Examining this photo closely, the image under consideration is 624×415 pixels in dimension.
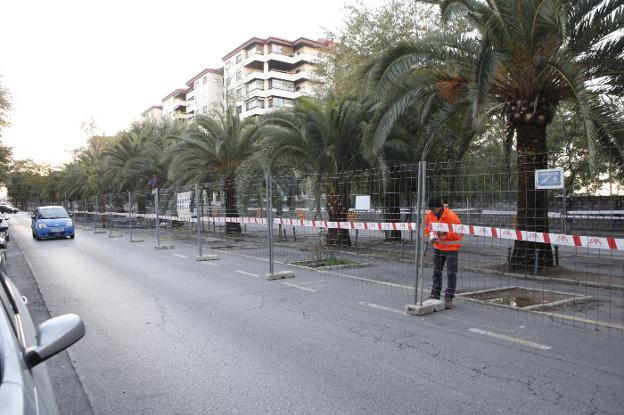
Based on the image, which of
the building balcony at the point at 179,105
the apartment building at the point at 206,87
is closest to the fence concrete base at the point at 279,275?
the apartment building at the point at 206,87

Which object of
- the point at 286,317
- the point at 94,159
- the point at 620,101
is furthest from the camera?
the point at 94,159

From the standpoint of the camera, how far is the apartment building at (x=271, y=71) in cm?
6831

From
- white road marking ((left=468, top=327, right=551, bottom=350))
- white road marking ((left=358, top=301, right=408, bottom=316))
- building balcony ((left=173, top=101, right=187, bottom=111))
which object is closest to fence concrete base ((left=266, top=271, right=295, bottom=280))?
white road marking ((left=358, top=301, right=408, bottom=316))

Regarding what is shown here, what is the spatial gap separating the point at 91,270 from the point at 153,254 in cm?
337

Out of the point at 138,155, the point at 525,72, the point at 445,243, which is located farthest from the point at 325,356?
the point at 138,155

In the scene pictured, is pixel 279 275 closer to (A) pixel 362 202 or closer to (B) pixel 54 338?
(A) pixel 362 202

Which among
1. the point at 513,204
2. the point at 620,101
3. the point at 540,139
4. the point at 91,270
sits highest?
the point at 620,101

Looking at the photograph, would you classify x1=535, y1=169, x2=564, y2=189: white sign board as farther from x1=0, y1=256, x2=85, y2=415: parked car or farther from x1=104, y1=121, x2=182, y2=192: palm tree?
x1=104, y1=121, x2=182, y2=192: palm tree

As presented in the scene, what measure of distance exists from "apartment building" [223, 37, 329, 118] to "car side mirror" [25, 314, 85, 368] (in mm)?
66397

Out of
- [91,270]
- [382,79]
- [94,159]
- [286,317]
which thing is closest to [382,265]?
[382,79]

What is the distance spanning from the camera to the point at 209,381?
4.55m

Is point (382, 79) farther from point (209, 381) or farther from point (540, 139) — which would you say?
point (209, 381)

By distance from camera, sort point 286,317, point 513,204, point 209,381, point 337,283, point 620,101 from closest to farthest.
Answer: point 209,381 < point 286,317 < point 337,283 < point 513,204 < point 620,101

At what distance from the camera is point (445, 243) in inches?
287
